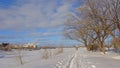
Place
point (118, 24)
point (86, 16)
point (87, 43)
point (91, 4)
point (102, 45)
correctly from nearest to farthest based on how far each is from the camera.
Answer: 1. point (118, 24)
2. point (91, 4)
3. point (86, 16)
4. point (102, 45)
5. point (87, 43)

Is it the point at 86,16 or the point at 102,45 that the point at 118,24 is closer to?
the point at 86,16

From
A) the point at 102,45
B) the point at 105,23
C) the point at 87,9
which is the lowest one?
the point at 102,45

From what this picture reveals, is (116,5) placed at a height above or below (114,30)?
above

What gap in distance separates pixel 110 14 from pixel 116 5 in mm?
1841

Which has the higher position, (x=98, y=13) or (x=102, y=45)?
(x=98, y=13)

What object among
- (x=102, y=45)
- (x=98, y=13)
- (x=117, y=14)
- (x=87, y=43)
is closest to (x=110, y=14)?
(x=117, y=14)

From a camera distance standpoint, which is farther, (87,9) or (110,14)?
(87,9)

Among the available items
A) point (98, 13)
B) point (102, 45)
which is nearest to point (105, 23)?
point (98, 13)

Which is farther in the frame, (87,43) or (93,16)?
(87,43)

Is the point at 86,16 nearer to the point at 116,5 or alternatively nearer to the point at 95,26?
the point at 95,26

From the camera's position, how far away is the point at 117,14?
29.7 metres

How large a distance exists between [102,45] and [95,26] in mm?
6127

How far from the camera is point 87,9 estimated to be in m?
35.4

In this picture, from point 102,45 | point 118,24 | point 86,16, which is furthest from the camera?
point 102,45
